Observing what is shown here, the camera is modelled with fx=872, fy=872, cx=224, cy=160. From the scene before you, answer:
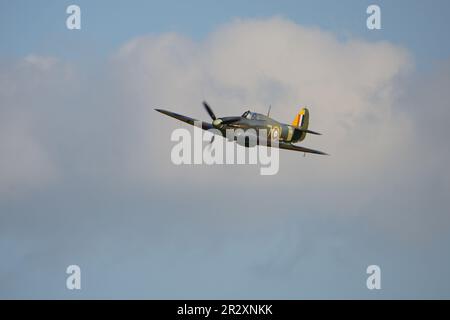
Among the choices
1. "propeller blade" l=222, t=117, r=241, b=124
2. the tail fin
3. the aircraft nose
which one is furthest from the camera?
the tail fin

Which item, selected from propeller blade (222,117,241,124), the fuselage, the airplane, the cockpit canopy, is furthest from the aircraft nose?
the cockpit canopy

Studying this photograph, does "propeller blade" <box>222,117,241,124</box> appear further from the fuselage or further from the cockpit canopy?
the cockpit canopy

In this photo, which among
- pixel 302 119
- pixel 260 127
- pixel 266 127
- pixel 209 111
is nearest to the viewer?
pixel 209 111

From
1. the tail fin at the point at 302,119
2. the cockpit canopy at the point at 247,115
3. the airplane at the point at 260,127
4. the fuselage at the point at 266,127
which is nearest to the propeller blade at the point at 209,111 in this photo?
the airplane at the point at 260,127

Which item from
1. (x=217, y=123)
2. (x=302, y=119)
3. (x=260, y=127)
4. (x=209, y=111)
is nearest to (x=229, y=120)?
(x=217, y=123)

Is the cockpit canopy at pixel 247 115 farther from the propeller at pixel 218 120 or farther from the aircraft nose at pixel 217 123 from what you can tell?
the aircraft nose at pixel 217 123

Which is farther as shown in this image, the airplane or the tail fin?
the tail fin

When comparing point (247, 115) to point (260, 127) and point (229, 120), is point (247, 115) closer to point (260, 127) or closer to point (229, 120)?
point (260, 127)
